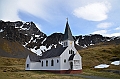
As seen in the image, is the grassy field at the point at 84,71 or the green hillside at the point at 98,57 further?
the green hillside at the point at 98,57

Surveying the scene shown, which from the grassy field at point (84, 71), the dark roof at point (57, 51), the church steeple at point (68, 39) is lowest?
the grassy field at point (84, 71)

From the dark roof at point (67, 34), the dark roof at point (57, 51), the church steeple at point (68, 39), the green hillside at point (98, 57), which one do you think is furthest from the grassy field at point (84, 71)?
A: the dark roof at point (67, 34)

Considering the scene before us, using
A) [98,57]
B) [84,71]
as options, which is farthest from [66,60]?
[98,57]

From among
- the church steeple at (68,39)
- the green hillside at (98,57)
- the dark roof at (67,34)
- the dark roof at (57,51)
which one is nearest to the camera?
the dark roof at (57,51)

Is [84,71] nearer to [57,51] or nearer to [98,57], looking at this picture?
[57,51]

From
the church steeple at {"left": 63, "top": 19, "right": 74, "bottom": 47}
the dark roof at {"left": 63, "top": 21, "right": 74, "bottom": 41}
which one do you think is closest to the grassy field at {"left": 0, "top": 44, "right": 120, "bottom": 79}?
the church steeple at {"left": 63, "top": 19, "right": 74, "bottom": 47}

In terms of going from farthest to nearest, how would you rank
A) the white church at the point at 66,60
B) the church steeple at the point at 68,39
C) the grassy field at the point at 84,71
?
the church steeple at the point at 68,39 → the white church at the point at 66,60 → the grassy field at the point at 84,71

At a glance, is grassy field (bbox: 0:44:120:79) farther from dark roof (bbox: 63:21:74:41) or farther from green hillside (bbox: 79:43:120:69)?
dark roof (bbox: 63:21:74:41)

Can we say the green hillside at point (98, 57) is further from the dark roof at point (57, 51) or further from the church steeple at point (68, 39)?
the church steeple at point (68, 39)

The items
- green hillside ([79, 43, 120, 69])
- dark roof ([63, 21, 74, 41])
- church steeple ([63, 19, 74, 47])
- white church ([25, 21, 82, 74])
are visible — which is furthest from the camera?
green hillside ([79, 43, 120, 69])

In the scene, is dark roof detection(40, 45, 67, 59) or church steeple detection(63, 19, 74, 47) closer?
dark roof detection(40, 45, 67, 59)

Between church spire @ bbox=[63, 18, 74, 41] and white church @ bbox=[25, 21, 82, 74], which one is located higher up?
church spire @ bbox=[63, 18, 74, 41]

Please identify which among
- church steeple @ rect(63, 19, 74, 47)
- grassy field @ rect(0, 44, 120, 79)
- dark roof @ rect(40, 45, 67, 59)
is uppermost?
church steeple @ rect(63, 19, 74, 47)

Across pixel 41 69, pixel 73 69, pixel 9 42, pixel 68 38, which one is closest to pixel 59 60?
pixel 73 69
